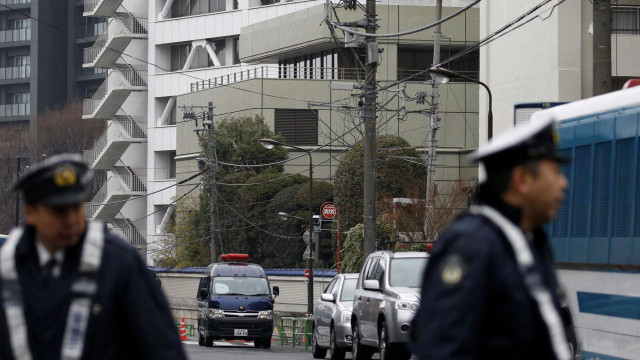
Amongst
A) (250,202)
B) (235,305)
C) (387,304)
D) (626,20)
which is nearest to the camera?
(387,304)

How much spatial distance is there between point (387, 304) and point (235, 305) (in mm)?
13038

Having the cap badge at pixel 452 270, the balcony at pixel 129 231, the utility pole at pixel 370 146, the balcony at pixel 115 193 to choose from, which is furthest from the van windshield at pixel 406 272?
the balcony at pixel 129 231

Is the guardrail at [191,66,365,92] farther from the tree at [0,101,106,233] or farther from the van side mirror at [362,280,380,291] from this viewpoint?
the van side mirror at [362,280,380,291]

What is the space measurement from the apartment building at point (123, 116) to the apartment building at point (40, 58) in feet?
75.9

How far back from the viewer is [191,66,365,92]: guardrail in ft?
197

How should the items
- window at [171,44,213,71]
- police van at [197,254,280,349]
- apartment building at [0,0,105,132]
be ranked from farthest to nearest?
apartment building at [0,0,105,132]
window at [171,44,213,71]
police van at [197,254,280,349]

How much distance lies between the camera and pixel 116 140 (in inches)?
2899

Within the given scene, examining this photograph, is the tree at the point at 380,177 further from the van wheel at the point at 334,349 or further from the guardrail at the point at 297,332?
the van wheel at the point at 334,349

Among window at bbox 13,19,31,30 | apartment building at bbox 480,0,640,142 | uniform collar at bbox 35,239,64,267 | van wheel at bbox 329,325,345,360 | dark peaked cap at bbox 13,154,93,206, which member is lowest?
van wheel at bbox 329,325,345,360

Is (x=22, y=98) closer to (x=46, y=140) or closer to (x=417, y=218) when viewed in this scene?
(x=46, y=140)

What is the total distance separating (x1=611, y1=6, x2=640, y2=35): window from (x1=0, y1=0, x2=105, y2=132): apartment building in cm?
6569

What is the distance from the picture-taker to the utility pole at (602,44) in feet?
61.4

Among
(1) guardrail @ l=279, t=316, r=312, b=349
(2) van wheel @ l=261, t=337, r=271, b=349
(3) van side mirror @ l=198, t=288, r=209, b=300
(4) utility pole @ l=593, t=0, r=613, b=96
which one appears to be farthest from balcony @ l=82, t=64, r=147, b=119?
(4) utility pole @ l=593, t=0, r=613, b=96

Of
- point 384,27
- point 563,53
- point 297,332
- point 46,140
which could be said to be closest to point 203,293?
point 297,332
